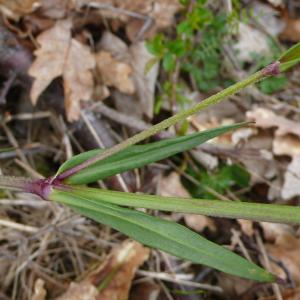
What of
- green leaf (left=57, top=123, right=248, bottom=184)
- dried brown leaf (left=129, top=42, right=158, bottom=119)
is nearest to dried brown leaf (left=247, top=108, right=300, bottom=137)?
dried brown leaf (left=129, top=42, right=158, bottom=119)

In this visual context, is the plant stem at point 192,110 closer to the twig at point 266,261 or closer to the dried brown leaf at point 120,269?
the dried brown leaf at point 120,269

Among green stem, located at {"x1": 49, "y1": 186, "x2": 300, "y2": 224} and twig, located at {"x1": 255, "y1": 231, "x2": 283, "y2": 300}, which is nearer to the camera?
green stem, located at {"x1": 49, "y1": 186, "x2": 300, "y2": 224}

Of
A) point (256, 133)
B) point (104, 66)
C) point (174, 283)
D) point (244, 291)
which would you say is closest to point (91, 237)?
point (174, 283)

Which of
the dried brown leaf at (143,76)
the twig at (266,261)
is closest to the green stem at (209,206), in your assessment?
the twig at (266,261)

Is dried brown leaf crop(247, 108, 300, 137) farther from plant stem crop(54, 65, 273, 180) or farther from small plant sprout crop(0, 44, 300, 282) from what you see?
plant stem crop(54, 65, 273, 180)

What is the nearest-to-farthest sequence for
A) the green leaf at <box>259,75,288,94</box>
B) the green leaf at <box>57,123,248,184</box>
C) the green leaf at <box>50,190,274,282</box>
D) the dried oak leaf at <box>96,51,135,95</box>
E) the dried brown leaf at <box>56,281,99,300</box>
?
1. the green leaf at <box>50,190,274,282</box>
2. the green leaf at <box>57,123,248,184</box>
3. the dried brown leaf at <box>56,281,99,300</box>
4. the dried oak leaf at <box>96,51,135,95</box>
5. the green leaf at <box>259,75,288,94</box>

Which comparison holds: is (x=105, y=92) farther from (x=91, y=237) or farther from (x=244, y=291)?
(x=244, y=291)

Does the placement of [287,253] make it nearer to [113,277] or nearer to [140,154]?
[113,277]
